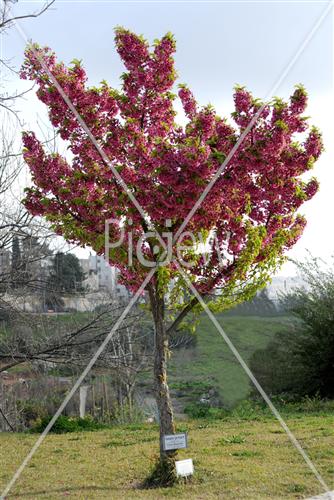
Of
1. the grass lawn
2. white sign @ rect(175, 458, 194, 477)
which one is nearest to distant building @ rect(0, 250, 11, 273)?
the grass lawn

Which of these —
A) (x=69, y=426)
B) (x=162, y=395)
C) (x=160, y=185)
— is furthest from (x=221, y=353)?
(x=160, y=185)

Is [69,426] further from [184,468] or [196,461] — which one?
[184,468]

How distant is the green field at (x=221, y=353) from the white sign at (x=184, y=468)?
1563 cm

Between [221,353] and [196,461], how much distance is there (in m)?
19.2

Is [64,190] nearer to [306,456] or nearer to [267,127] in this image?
[267,127]

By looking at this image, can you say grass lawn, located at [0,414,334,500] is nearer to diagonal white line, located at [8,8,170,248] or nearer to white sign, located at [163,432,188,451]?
white sign, located at [163,432,188,451]

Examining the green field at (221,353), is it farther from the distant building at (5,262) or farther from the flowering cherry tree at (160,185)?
the flowering cherry tree at (160,185)

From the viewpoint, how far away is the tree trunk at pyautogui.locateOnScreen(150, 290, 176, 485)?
6.18 metres

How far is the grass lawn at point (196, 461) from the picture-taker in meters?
5.76

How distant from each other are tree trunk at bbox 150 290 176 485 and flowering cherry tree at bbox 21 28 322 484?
0.05 feet

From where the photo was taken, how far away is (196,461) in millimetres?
7027

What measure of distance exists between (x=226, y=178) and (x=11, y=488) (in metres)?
4.14

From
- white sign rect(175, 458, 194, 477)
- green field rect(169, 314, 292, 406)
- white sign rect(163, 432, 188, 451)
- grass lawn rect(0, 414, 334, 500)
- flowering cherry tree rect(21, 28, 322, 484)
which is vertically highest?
flowering cherry tree rect(21, 28, 322, 484)

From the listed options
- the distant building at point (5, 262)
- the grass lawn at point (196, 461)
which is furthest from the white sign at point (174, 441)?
the distant building at point (5, 262)
